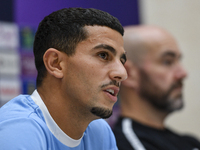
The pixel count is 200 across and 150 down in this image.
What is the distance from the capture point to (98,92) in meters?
1.08

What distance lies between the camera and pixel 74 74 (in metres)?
1.09

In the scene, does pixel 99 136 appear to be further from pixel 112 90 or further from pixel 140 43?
pixel 140 43

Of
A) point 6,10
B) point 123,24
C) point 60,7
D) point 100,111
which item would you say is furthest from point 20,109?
point 123,24

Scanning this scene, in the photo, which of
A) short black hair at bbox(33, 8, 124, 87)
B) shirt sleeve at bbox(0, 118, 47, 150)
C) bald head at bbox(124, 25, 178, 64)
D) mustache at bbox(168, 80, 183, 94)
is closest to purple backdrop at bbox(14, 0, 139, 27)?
bald head at bbox(124, 25, 178, 64)

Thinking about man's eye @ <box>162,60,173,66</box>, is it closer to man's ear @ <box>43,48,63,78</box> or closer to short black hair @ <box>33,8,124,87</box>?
short black hair @ <box>33,8,124,87</box>

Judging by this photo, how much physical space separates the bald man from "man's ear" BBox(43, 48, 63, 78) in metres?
1.06

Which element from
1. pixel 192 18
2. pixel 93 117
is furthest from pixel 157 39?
pixel 192 18

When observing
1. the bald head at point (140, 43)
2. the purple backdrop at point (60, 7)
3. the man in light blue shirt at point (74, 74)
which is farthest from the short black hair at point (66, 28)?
the purple backdrop at point (60, 7)

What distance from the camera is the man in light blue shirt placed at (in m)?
1.08

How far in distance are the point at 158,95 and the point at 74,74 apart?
114cm

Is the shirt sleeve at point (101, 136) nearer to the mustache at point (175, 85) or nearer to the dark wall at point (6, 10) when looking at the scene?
the mustache at point (175, 85)

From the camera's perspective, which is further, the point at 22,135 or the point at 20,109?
the point at 20,109

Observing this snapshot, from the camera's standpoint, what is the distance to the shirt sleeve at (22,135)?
2.89ft

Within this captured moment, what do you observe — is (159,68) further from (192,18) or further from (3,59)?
(192,18)
